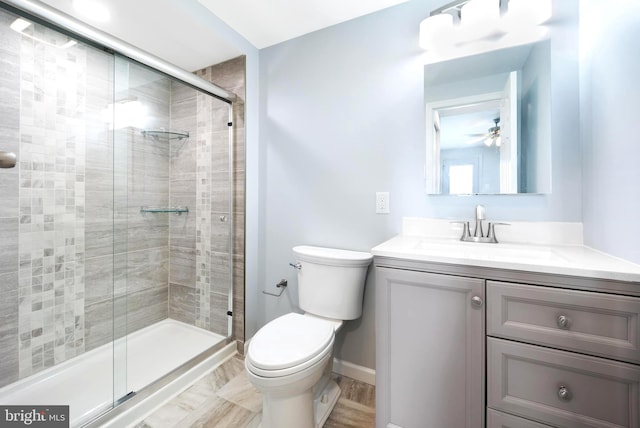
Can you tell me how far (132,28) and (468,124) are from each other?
2021 millimetres

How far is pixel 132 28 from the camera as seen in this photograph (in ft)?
5.20

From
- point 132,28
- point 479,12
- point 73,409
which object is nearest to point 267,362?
point 73,409

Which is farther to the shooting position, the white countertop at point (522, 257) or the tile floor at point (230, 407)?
the tile floor at point (230, 407)

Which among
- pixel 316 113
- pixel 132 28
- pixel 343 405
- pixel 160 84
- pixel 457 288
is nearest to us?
pixel 457 288

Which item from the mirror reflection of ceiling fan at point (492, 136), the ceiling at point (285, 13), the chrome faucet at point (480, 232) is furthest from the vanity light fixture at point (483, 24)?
the chrome faucet at point (480, 232)

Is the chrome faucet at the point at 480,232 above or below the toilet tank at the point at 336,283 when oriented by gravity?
above

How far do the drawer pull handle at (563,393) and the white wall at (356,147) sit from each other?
72 centimetres

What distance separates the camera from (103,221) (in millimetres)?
1807

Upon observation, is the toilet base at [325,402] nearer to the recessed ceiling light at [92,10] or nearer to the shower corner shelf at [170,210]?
the shower corner shelf at [170,210]

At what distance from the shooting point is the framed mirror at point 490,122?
4.06 ft

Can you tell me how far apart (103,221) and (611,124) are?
8.88 ft

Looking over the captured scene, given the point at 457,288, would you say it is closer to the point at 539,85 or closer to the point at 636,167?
the point at 636,167

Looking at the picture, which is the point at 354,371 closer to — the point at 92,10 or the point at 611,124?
the point at 611,124

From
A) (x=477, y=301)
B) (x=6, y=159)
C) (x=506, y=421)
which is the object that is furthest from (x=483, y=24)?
(x=6, y=159)
